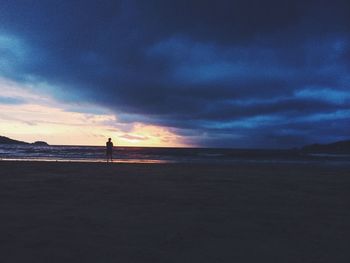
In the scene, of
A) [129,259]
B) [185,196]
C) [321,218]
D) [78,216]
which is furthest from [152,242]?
[185,196]

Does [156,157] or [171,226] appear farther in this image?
[156,157]

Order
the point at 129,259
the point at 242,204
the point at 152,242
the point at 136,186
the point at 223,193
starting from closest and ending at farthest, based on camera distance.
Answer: the point at 129,259 → the point at 152,242 → the point at 242,204 → the point at 223,193 → the point at 136,186

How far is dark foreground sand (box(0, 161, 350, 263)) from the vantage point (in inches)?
211

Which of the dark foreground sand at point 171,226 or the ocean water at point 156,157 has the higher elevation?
the ocean water at point 156,157

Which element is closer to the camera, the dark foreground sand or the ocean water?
the dark foreground sand

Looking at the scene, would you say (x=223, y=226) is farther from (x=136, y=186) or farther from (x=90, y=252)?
(x=136, y=186)

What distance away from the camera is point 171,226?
6.96 m

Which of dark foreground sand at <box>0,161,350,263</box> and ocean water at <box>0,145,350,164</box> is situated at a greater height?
ocean water at <box>0,145,350,164</box>

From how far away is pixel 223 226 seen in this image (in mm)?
7062

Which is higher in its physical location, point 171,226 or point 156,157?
point 156,157

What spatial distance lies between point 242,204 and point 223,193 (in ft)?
6.63

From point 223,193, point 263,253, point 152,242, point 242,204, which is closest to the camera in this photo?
point 263,253

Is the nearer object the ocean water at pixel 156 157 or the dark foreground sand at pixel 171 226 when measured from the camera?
the dark foreground sand at pixel 171 226

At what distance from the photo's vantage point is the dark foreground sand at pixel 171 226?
17.6ft
